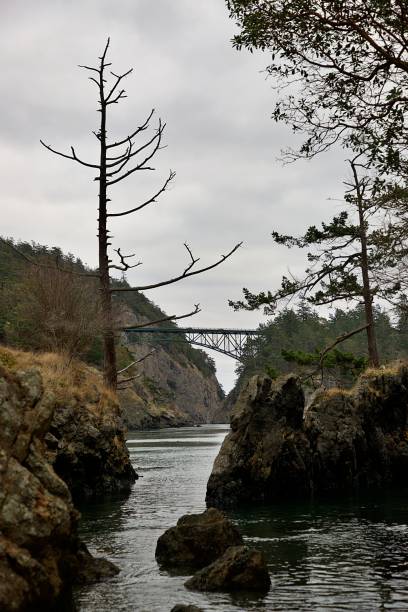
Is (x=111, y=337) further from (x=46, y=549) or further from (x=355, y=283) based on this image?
(x=46, y=549)

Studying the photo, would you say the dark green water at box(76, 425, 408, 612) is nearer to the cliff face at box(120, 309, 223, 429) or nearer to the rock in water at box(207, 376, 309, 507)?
the rock in water at box(207, 376, 309, 507)

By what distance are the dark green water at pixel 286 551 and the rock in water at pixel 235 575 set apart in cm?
32

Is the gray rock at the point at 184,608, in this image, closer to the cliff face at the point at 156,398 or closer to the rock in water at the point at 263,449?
the rock in water at the point at 263,449

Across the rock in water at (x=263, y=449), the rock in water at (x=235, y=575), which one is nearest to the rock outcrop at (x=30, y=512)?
the rock in water at (x=235, y=575)

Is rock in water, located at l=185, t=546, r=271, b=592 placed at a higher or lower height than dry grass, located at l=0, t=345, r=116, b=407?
lower

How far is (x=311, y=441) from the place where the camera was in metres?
→ 29.7

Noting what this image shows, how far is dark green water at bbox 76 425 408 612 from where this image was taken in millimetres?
11453

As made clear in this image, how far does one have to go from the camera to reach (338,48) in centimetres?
1445

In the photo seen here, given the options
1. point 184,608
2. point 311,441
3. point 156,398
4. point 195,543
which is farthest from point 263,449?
point 156,398

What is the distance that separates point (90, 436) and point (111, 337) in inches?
156

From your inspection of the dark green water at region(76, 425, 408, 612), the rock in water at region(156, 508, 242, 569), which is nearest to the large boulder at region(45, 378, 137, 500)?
the dark green water at region(76, 425, 408, 612)

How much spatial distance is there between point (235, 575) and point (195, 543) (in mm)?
2199

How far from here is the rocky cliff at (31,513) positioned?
10.0 m

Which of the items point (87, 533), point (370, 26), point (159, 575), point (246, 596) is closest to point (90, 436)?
point (87, 533)
